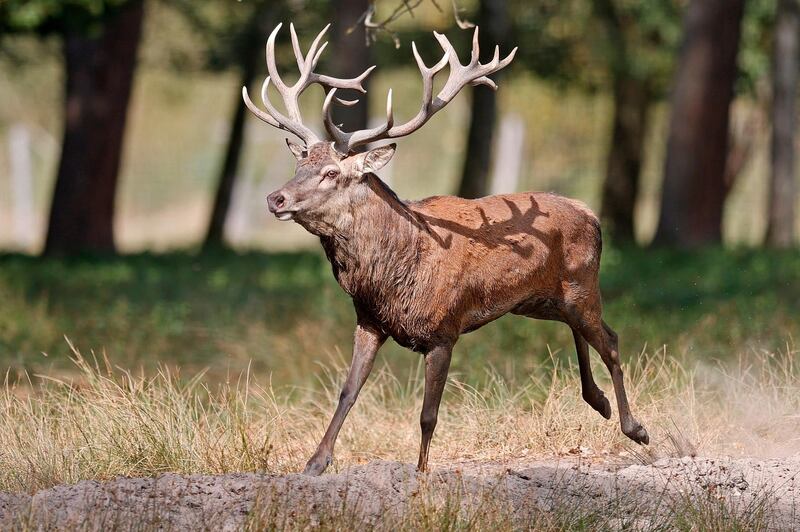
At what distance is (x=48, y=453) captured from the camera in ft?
24.2

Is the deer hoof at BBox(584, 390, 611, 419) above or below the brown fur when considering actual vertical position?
below

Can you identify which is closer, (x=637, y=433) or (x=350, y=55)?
(x=637, y=433)

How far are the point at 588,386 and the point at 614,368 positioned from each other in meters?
0.22

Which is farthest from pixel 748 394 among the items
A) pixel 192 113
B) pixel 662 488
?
pixel 192 113

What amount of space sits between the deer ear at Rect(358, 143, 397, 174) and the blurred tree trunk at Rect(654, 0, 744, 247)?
11274mm

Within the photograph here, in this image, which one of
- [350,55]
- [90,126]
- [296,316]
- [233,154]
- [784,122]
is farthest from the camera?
[233,154]

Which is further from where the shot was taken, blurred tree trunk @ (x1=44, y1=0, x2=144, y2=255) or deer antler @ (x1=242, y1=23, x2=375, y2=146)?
blurred tree trunk @ (x1=44, y1=0, x2=144, y2=255)

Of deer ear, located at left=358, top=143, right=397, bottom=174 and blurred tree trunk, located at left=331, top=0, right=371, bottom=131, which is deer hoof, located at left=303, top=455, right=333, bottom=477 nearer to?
deer ear, located at left=358, top=143, right=397, bottom=174

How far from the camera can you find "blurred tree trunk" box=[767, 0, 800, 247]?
19.5 metres

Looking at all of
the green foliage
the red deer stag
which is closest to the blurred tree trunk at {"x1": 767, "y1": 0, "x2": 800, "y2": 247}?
the green foliage

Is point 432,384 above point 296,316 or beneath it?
above

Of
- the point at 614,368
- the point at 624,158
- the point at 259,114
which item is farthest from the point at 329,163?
the point at 624,158

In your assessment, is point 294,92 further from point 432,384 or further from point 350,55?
point 350,55

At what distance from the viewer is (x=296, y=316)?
43.3ft
